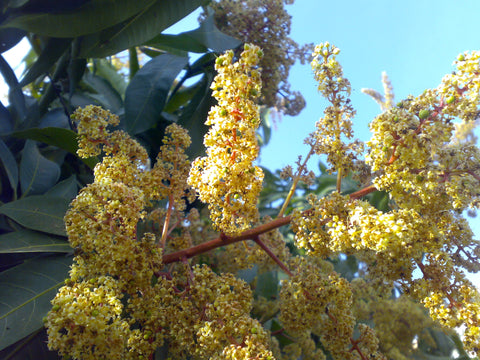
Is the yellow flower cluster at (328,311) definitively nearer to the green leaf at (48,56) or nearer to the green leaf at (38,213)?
the green leaf at (38,213)

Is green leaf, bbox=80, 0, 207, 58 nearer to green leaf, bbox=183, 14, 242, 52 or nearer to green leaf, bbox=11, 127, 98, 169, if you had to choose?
green leaf, bbox=183, 14, 242, 52

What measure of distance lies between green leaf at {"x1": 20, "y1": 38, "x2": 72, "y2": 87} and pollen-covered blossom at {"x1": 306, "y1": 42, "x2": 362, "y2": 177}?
1.41 metres

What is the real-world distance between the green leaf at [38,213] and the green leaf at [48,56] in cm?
80

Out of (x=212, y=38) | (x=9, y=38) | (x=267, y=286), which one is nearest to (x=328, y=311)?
(x=267, y=286)

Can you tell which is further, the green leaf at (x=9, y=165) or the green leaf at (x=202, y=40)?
the green leaf at (x=202, y=40)

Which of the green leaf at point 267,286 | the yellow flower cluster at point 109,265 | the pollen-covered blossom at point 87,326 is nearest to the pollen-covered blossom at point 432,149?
the yellow flower cluster at point 109,265

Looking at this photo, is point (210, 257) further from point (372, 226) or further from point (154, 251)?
point (372, 226)

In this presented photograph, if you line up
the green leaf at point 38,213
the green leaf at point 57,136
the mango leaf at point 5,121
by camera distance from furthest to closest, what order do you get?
the mango leaf at point 5,121, the green leaf at point 57,136, the green leaf at point 38,213

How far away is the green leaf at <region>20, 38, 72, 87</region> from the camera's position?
220cm

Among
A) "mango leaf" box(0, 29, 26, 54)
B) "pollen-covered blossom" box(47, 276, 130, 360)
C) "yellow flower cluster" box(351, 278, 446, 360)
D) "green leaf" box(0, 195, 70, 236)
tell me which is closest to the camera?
"pollen-covered blossom" box(47, 276, 130, 360)

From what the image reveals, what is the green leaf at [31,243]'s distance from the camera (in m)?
1.62

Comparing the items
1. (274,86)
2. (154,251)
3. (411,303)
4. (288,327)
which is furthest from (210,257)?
(411,303)

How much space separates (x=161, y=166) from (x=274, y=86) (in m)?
1.45

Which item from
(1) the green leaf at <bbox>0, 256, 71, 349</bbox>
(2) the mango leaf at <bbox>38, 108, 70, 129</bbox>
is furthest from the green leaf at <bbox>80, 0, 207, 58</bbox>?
(1) the green leaf at <bbox>0, 256, 71, 349</bbox>
